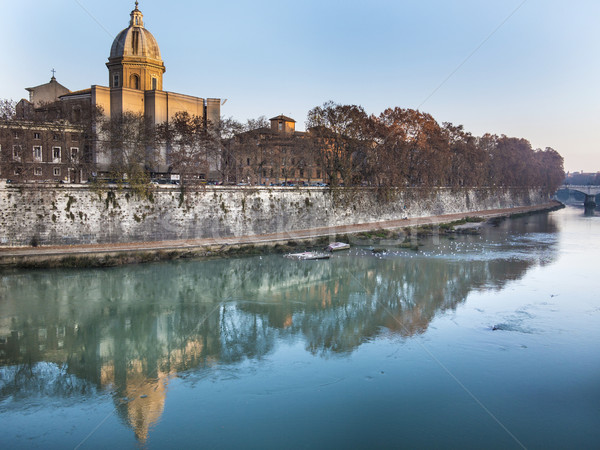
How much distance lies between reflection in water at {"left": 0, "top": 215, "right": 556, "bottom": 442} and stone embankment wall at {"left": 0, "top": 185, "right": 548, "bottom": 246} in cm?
342

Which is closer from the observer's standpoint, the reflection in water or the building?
the reflection in water

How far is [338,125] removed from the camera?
35.5 m

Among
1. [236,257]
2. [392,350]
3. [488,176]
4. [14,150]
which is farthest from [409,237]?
[488,176]

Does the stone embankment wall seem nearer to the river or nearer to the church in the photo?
the river

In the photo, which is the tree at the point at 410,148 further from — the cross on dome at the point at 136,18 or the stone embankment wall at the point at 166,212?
the cross on dome at the point at 136,18

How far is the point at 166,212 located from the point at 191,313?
11690mm

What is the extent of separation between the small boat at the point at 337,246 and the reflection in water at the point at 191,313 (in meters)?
1.37

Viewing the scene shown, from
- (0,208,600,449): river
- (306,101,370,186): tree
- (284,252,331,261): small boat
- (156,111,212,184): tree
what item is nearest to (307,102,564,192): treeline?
(306,101,370,186): tree

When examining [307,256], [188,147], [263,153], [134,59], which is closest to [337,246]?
[307,256]

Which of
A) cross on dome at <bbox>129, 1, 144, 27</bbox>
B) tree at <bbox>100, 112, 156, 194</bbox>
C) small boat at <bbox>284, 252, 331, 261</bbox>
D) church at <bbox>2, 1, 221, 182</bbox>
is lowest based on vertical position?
small boat at <bbox>284, 252, 331, 261</bbox>

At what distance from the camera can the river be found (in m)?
8.48

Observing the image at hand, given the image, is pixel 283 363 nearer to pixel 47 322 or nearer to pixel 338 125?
pixel 47 322

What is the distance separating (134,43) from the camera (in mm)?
39594

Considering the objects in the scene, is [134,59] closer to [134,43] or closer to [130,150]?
[134,43]
